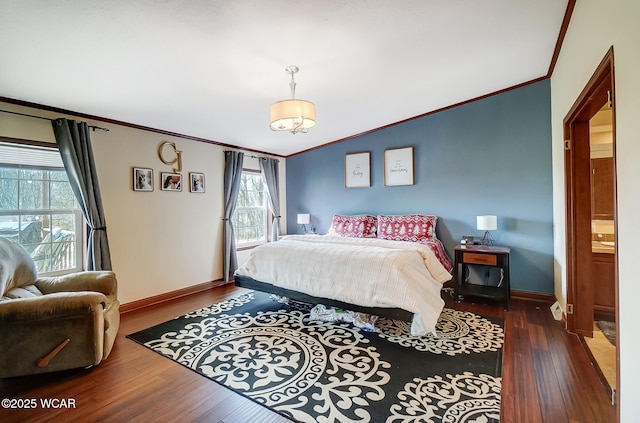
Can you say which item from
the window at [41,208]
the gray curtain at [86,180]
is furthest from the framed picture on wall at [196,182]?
the window at [41,208]

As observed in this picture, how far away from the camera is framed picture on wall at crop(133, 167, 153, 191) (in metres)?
3.63

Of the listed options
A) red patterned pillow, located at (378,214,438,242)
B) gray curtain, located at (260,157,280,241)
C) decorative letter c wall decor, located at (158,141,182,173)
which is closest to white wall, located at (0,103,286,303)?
decorative letter c wall decor, located at (158,141,182,173)

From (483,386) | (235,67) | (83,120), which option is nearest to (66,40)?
(235,67)

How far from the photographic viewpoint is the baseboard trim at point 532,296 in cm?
362

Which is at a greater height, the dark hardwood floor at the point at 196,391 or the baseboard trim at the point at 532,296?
the baseboard trim at the point at 532,296

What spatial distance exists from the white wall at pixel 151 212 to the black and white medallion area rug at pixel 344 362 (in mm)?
981

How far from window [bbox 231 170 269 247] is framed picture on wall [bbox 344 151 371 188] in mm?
1611

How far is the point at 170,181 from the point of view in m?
4.01

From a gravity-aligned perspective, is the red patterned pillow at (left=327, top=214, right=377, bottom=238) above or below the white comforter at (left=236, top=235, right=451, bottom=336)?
above

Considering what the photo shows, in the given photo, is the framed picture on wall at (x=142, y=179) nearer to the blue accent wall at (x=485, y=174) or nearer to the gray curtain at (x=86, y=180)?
the gray curtain at (x=86, y=180)

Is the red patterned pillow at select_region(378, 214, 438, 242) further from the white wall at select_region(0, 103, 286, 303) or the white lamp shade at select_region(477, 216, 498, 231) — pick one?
the white wall at select_region(0, 103, 286, 303)

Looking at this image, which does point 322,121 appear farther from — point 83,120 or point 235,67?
point 83,120

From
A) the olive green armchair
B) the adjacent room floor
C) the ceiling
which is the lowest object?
the adjacent room floor

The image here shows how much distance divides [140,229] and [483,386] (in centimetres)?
393
